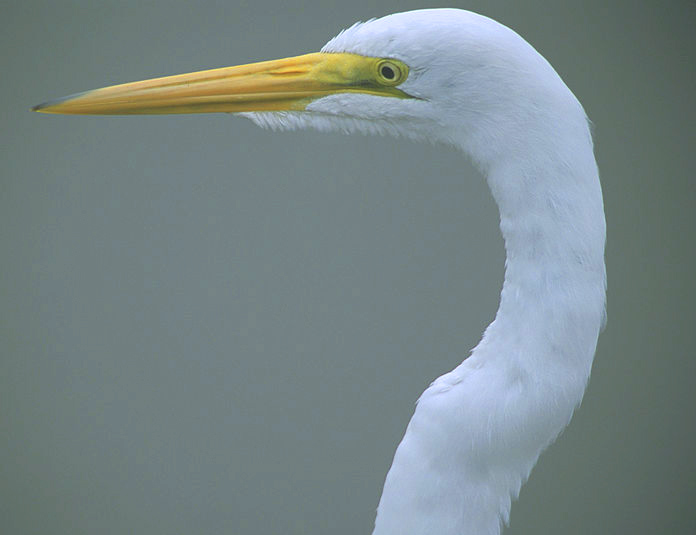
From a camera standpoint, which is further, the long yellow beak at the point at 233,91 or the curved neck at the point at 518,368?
the long yellow beak at the point at 233,91

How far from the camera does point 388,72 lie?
0.83 metres

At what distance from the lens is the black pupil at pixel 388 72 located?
827 millimetres

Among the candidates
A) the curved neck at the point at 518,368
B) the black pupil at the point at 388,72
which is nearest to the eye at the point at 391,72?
the black pupil at the point at 388,72

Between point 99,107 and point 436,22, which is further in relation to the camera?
point 99,107

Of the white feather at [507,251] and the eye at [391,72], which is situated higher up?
the eye at [391,72]

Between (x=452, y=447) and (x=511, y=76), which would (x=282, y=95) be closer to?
(x=511, y=76)

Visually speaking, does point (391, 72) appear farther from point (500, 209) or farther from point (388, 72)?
point (500, 209)

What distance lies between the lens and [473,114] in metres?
0.79

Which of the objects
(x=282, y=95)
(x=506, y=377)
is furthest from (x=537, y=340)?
(x=282, y=95)

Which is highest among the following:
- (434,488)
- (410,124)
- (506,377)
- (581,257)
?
(410,124)

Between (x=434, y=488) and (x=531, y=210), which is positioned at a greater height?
(x=531, y=210)

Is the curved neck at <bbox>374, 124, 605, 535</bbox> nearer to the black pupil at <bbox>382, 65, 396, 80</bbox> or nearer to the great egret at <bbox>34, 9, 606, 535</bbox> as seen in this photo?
the great egret at <bbox>34, 9, 606, 535</bbox>

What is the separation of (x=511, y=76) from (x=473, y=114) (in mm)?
57

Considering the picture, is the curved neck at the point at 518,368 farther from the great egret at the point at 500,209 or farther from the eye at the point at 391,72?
the eye at the point at 391,72
